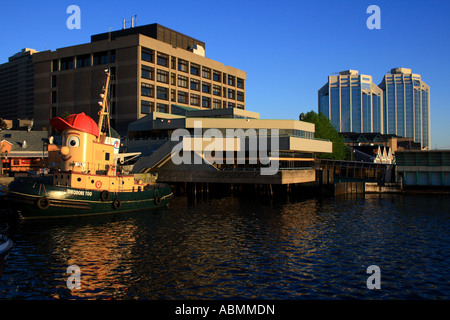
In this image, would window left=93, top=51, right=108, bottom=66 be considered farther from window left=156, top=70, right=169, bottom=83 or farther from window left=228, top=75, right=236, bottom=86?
window left=228, top=75, right=236, bottom=86

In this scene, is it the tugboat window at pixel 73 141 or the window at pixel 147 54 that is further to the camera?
the window at pixel 147 54

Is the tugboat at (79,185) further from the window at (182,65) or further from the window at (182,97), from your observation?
the window at (182,65)

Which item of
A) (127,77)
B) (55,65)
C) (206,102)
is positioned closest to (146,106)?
(127,77)

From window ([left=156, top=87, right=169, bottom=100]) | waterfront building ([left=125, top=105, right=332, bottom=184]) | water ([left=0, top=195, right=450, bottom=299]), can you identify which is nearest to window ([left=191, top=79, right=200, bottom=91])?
window ([left=156, top=87, right=169, bottom=100])

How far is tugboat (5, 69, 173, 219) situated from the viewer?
37000 mm

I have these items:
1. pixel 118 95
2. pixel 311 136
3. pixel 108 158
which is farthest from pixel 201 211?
pixel 118 95

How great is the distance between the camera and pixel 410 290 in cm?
1919

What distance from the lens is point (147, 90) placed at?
4050 inches

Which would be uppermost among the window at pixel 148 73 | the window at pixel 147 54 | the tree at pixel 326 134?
the window at pixel 147 54

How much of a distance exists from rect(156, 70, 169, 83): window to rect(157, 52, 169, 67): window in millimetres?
2335

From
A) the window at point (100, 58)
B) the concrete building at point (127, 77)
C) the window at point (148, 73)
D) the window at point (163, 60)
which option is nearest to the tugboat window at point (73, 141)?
the concrete building at point (127, 77)

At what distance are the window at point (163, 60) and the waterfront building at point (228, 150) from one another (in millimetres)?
32368

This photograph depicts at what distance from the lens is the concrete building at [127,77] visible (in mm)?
100812

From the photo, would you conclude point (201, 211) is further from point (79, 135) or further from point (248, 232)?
point (79, 135)
